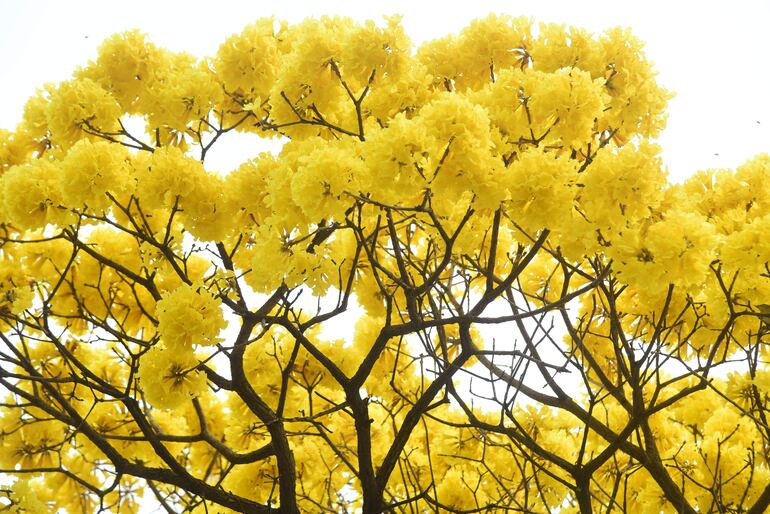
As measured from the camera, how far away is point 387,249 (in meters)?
3.57

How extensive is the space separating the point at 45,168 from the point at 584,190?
2056 millimetres

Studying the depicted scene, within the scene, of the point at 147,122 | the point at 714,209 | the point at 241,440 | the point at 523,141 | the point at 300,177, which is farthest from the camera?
the point at 241,440

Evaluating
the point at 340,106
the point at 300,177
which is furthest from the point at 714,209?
the point at 300,177

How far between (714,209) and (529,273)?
51.5 inches

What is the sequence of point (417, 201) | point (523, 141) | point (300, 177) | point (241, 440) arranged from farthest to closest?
point (241, 440) < point (417, 201) < point (523, 141) < point (300, 177)

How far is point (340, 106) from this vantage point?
3342 millimetres

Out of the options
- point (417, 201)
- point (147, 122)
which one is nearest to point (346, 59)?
point (417, 201)

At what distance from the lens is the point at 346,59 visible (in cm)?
300

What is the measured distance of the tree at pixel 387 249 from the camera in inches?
93.2

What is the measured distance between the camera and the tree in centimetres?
237

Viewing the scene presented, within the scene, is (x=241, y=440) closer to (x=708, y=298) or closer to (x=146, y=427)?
(x=146, y=427)

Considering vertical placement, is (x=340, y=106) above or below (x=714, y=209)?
above

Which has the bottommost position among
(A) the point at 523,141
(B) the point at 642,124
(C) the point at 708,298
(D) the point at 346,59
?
(C) the point at 708,298

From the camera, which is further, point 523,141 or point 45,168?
point 45,168
